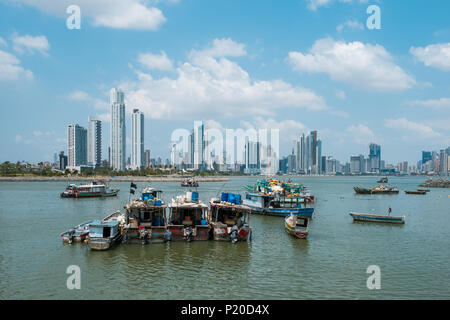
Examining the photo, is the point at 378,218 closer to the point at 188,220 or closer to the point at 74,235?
the point at 188,220

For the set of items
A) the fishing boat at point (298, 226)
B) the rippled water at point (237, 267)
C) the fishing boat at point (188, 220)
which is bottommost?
the rippled water at point (237, 267)

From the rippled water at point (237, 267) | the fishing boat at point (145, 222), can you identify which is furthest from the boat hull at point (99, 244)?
the fishing boat at point (145, 222)

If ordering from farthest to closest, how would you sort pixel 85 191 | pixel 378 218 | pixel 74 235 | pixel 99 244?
pixel 85 191 → pixel 378 218 → pixel 74 235 → pixel 99 244

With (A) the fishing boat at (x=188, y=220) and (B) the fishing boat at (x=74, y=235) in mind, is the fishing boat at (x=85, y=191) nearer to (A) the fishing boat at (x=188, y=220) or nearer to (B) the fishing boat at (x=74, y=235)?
(B) the fishing boat at (x=74, y=235)

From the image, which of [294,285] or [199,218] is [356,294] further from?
[199,218]

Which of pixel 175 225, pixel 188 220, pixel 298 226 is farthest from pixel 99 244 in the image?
pixel 298 226

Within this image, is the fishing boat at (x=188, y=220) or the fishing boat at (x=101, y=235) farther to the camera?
the fishing boat at (x=188, y=220)

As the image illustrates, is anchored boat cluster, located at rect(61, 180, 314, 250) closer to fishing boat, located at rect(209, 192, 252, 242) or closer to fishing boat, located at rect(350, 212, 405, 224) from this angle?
fishing boat, located at rect(209, 192, 252, 242)
